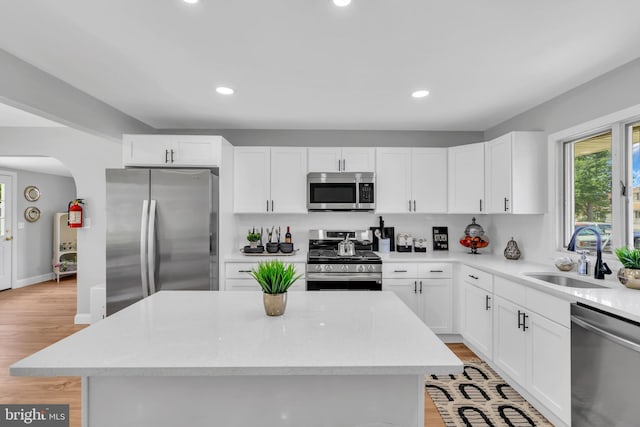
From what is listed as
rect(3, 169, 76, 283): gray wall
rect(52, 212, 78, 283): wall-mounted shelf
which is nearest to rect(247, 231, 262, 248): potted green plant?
rect(52, 212, 78, 283): wall-mounted shelf

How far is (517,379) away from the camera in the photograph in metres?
2.46

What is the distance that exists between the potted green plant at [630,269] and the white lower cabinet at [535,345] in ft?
1.41

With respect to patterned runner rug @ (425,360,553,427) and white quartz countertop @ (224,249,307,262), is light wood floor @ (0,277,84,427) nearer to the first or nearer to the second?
white quartz countertop @ (224,249,307,262)

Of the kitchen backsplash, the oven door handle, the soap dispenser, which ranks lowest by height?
the oven door handle

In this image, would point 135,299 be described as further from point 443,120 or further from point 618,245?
point 618,245

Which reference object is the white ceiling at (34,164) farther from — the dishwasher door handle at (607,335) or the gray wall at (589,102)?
the dishwasher door handle at (607,335)

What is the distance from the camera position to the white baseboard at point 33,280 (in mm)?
6203

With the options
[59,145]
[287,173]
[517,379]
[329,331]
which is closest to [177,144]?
[287,173]

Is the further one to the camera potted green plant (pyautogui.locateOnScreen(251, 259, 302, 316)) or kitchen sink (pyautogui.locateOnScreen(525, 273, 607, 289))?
kitchen sink (pyautogui.locateOnScreen(525, 273, 607, 289))

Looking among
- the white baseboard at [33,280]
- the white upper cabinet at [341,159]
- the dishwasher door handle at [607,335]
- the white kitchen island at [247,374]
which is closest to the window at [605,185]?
the dishwasher door handle at [607,335]

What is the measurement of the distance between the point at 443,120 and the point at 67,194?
8084 millimetres

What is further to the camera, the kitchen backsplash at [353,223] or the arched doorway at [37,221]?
the arched doorway at [37,221]

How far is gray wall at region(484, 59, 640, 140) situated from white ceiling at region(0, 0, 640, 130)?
0.09 m

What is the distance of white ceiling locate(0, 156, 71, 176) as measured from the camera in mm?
5453
